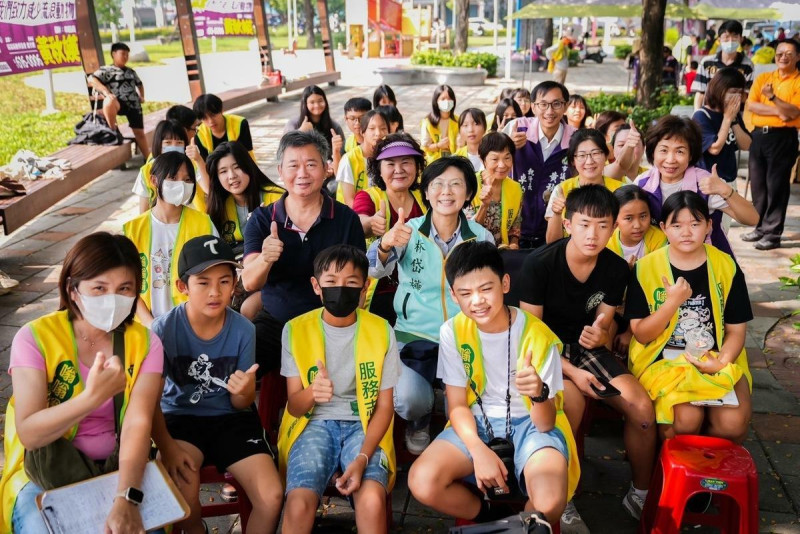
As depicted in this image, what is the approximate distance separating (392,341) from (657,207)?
199 centimetres

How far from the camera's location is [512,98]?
23.5 ft

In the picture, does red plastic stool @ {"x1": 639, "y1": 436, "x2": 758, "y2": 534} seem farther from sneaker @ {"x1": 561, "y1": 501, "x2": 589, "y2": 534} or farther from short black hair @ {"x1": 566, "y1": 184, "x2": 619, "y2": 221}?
short black hair @ {"x1": 566, "y1": 184, "x2": 619, "y2": 221}

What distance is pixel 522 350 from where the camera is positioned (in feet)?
9.94

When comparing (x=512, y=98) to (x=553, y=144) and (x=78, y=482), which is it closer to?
(x=553, y=144)

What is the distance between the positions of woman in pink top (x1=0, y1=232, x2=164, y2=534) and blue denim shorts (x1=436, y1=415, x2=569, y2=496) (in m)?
1.22

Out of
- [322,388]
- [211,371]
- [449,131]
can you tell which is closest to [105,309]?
[211,371]

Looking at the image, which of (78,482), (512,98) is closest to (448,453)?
(78,482)

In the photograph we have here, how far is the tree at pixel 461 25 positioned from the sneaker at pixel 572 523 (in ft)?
74.5

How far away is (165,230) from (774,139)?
5.75 metres

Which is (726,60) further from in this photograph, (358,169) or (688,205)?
(688,205)

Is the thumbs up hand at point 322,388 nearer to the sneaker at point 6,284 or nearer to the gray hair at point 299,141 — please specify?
the gray hair at point 299,141

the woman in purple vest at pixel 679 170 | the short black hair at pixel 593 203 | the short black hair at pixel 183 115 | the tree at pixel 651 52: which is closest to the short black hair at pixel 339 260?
the short black hair at pixel 593 203

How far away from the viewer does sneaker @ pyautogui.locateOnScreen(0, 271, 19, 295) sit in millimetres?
5945

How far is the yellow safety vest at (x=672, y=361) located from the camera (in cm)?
316
